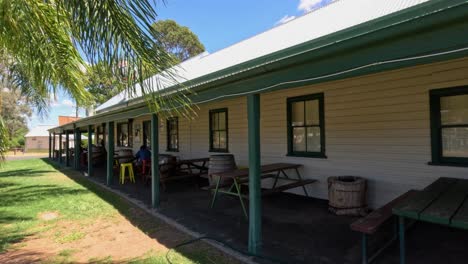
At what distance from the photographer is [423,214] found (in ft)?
9.03

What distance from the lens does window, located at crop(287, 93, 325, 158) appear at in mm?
6250

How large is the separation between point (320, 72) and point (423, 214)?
1613 millimetres

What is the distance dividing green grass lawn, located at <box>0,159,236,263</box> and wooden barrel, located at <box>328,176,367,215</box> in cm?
244

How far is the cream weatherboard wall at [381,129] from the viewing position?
4.74 m

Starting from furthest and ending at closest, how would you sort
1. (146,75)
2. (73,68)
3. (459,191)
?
(73,68) → (459,191) → (146,75)

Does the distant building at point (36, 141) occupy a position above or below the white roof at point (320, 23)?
below

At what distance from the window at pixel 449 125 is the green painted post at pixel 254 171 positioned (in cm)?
298

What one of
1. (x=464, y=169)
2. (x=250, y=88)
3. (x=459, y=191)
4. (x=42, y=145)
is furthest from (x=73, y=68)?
(x=42, y=145)

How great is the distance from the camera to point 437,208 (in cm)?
290

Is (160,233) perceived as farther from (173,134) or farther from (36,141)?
(36,141)

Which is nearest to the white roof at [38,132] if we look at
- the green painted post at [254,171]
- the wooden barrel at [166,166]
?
the wooden barrel at [166,166]

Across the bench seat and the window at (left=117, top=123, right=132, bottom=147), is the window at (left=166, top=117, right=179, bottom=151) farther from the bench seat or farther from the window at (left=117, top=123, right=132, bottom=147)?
the bench seat

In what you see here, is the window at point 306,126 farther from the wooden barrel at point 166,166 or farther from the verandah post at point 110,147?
the verandah post at point 110,147

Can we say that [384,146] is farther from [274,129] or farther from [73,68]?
[73,68]
